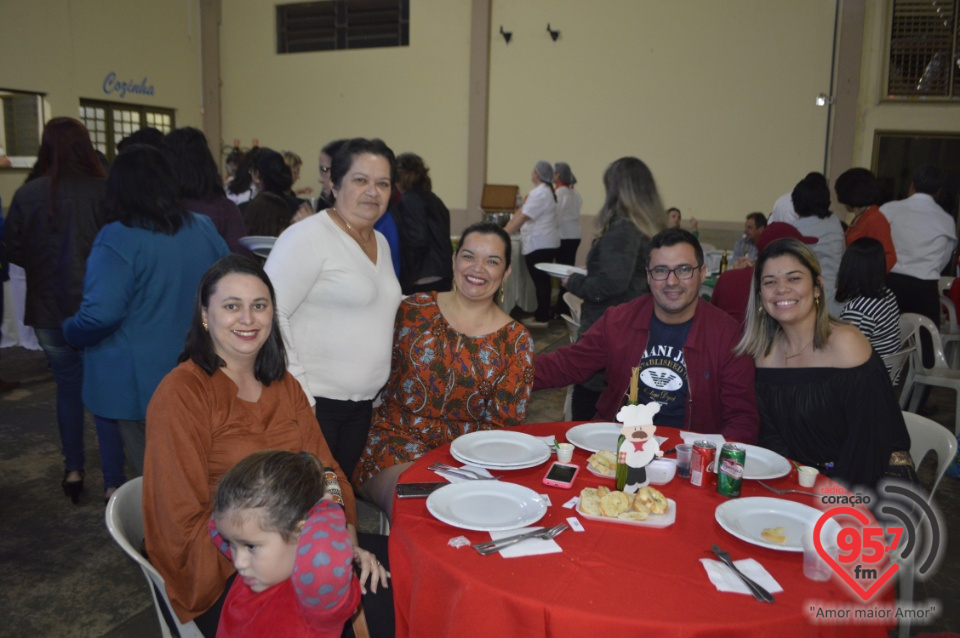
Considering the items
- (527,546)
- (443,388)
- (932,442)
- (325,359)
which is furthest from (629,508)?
(932,442)

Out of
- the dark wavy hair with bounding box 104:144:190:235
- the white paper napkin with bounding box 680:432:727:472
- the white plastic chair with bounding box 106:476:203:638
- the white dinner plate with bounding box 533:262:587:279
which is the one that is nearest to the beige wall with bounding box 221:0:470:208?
the white dinner plate with bounding box 533:262:587:279

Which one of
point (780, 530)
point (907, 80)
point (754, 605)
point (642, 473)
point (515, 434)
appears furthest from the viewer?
point (907, 80)

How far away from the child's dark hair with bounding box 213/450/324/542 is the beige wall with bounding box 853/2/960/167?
8659mm

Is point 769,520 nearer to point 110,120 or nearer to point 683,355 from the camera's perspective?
point 683,355

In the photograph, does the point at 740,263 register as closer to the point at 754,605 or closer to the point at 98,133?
the point at 754,605

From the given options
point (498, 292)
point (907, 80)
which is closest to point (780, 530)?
point (498, 292)

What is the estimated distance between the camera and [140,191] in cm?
236

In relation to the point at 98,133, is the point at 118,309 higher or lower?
lower

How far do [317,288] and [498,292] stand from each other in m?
0.67

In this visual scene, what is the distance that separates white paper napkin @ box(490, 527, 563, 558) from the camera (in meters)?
1.34

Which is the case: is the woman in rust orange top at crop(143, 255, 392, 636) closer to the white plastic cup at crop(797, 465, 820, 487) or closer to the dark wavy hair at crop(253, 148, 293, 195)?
the white plastic cup at crop(797, 465, 820, 487)

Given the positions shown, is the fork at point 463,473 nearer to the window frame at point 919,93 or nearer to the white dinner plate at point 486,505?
the white dinner plate at point 486,505

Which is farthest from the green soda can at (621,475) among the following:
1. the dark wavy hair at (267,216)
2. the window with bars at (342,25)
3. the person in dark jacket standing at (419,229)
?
the window with bars at (342,25)

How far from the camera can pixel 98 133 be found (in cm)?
983
